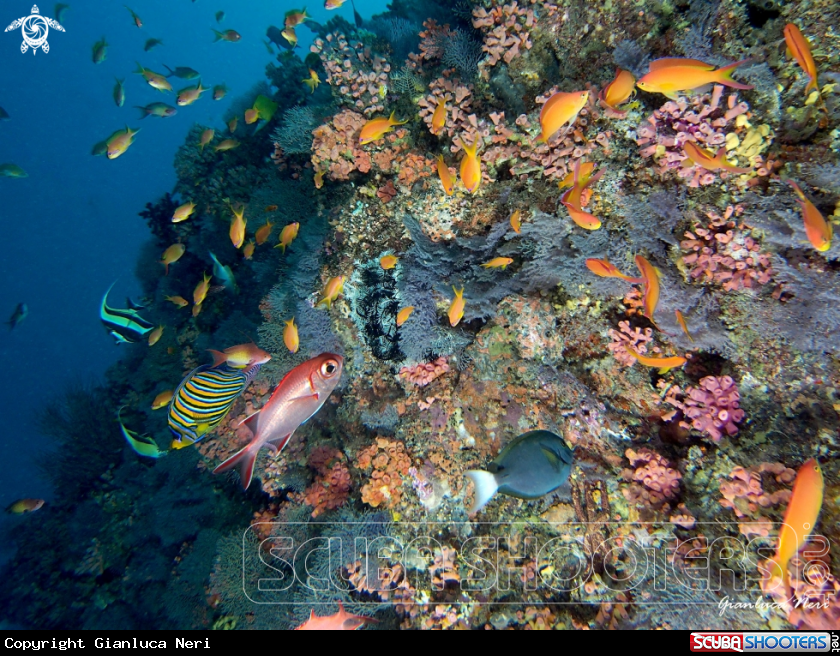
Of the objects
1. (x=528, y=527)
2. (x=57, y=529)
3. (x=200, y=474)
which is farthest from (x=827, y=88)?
(x=57, y=529)

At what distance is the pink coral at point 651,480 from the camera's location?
293cm

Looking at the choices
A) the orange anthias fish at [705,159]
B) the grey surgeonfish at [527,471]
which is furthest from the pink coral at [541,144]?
the grey surgeonfish at [527,471]

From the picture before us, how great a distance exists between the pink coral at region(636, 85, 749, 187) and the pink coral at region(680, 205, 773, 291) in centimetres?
37

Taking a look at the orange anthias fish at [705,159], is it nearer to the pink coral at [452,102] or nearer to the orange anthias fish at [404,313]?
the pink coral at [452,102]

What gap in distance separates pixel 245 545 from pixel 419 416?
10.5 ft

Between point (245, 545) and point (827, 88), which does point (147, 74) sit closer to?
point (245, 545)

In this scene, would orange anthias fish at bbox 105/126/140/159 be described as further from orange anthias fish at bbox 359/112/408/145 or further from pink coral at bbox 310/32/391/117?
orange anthias fish at bbox 359/112/408/145

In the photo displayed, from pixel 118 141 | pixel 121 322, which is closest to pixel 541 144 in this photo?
pixel 121 322

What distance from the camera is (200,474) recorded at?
6766mm

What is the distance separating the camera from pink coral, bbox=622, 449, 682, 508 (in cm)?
293

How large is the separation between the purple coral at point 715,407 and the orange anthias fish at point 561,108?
230 cm

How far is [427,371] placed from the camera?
4.02m

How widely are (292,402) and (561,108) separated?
260 cm

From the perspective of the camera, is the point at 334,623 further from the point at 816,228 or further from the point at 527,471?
the point at 816,228
